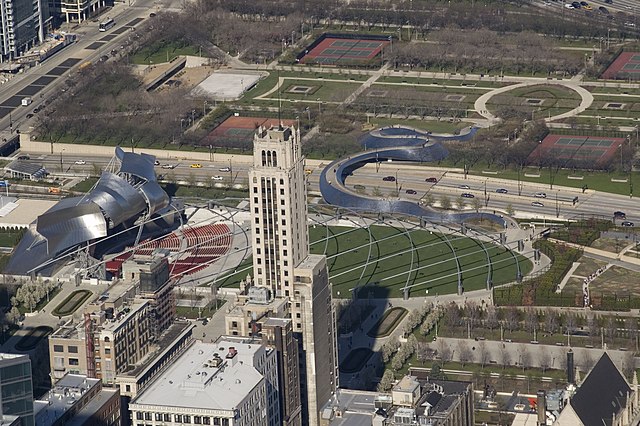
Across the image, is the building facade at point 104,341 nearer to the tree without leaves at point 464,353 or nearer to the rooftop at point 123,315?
the rooftop at point 123,315

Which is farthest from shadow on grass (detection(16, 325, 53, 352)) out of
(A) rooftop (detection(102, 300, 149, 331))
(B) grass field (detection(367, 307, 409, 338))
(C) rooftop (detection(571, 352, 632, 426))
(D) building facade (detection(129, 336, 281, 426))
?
(C) rooftop (detection(571, 352, 632, 426))

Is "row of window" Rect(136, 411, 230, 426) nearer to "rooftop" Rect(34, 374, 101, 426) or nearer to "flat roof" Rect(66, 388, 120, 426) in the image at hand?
"flat roof" Rect(66, 388, 120, 426)

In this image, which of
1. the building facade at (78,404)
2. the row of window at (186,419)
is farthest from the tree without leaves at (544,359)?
the row of window at (186,419)

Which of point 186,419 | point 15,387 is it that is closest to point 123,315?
point 186,419

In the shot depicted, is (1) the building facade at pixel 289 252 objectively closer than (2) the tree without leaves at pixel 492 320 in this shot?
Yes

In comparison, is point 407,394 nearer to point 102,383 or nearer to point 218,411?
point 218,411

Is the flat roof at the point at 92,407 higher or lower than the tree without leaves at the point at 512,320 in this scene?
higher

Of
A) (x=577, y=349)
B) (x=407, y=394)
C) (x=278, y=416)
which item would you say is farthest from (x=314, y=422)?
(x=577, y=349)

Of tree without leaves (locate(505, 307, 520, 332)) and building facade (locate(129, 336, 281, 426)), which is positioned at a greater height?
building facade (locate(129, 336, 281, 426))
